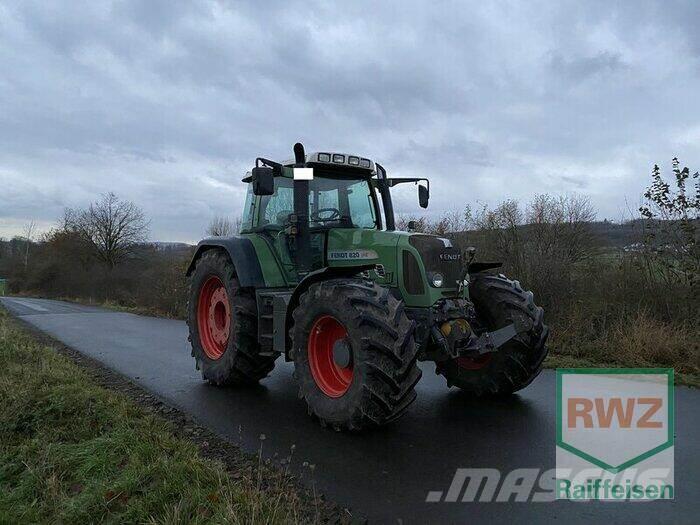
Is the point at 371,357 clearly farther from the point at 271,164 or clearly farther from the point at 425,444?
the point at 271,164

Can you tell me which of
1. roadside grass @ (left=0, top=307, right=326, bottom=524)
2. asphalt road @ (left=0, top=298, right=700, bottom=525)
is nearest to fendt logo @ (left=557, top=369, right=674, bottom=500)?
asphalt road @ (left=0, top=298, right=700, bottom=525)

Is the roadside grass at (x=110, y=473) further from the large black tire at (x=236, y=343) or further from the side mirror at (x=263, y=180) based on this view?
the side mirror at (x=263, y=180)

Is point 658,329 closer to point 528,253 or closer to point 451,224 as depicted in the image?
point 528,253

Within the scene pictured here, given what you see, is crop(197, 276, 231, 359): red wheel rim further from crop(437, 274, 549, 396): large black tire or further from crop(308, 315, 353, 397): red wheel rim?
crop(437, 274, 549, 396): large black tire

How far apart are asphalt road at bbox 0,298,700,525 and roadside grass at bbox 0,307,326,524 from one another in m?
0.45

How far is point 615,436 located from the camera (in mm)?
4211

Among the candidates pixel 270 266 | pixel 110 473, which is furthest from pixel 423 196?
pixel 110 473

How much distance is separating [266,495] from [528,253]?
887 cm

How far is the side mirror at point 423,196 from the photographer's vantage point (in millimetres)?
6195

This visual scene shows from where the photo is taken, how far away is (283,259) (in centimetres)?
599

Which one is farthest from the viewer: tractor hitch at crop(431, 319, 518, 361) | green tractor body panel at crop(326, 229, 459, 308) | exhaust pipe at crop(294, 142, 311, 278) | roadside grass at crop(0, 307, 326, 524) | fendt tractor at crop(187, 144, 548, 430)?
exhaust pipe at crop(294, 142, 311, 278)

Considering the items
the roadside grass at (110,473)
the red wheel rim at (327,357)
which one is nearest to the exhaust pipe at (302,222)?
the red wheel rim at (327,357)

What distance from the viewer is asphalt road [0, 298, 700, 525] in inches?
121

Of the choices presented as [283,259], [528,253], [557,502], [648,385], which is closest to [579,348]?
[648,385]
